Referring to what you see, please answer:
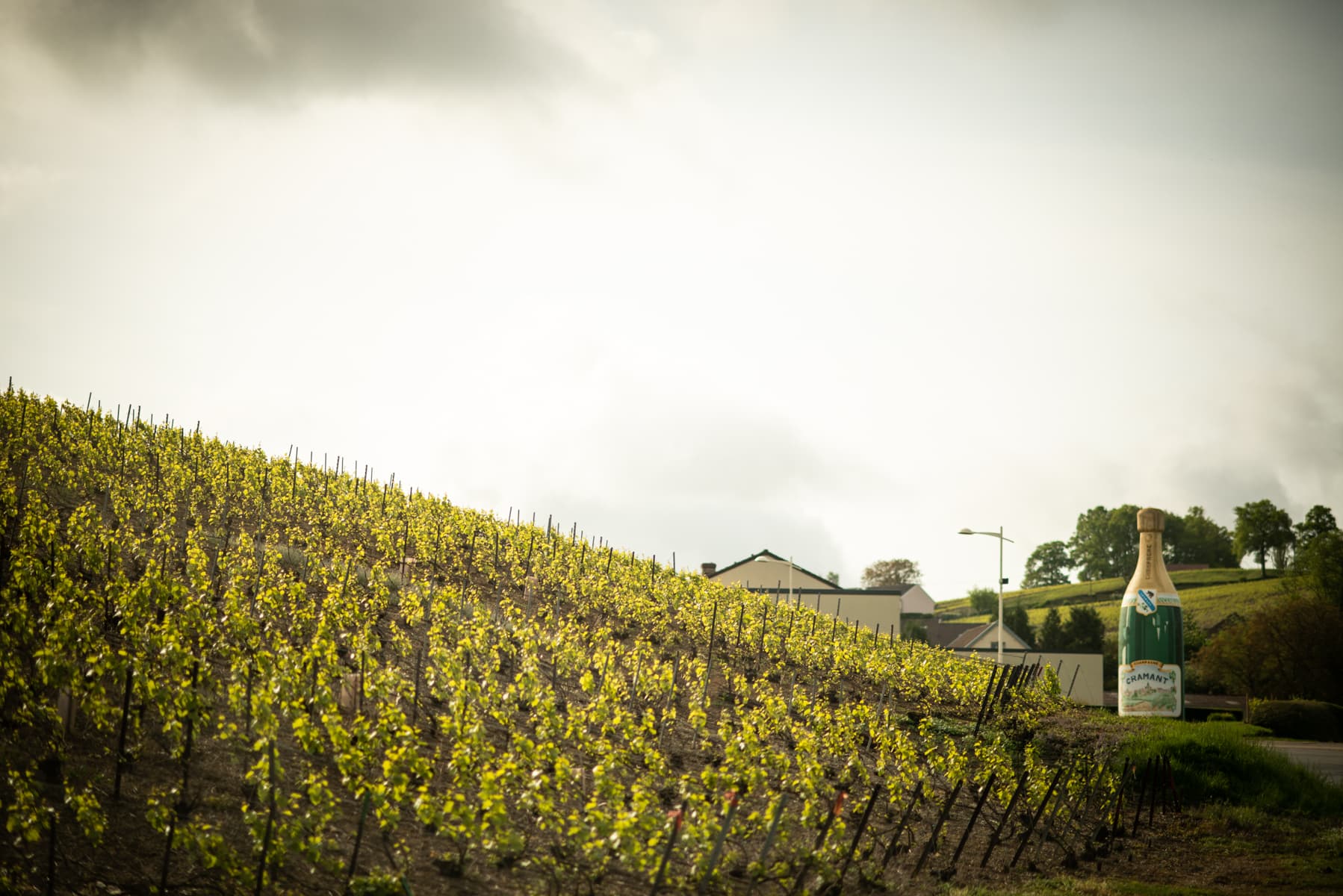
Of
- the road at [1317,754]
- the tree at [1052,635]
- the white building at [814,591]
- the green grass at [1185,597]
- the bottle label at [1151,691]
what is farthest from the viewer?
the green grass at [1185,597]

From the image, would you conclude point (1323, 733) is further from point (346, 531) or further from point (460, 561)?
point (346, 531)

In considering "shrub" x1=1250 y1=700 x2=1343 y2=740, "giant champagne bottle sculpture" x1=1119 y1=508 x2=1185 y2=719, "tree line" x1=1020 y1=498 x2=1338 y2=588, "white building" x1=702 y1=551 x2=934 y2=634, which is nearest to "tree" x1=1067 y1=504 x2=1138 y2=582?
"tree line" x1=1020 y1=498 x2=1338 y2=588

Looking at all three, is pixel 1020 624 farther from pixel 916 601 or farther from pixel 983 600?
pixel 983 600

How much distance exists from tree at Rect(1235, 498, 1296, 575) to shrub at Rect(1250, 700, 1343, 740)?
53.4 meters

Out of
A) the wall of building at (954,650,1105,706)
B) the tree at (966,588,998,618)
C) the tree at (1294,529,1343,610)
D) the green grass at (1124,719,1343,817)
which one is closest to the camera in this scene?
the green grass at (1124,719,1343,817)

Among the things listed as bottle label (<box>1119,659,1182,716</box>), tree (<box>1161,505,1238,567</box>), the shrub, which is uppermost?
tree (<box>1161,505,1238,567</box>)

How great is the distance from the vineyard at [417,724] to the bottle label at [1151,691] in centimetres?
177

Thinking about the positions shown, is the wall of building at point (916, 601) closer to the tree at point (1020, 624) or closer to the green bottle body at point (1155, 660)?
the tree at point (1020, 624)

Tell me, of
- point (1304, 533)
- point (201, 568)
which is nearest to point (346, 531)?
point (201, 568)

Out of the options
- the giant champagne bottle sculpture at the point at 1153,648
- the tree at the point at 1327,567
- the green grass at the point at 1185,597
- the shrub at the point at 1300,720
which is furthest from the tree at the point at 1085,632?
the giant champagne bottle sculpture at the point at 1153,648

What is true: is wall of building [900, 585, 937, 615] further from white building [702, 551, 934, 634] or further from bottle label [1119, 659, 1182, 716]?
bottle label [1119, 659, 1182, 716]

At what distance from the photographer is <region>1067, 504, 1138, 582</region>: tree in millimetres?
99750

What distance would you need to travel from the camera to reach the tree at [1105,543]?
99.8m

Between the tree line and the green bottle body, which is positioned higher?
the tree line
